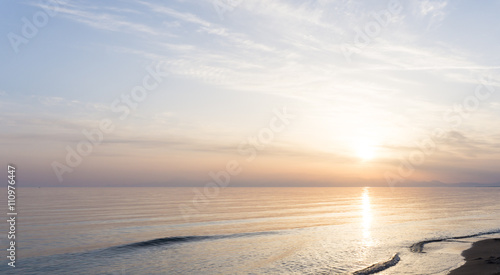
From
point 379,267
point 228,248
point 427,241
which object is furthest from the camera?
point 427,241

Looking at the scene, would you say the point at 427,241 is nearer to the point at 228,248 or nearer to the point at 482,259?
the point at 482,259

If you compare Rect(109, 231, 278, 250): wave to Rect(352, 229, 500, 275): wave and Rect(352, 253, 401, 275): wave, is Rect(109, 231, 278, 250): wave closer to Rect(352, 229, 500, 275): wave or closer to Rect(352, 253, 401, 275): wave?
Rect(352, 229, 500, 275): wave

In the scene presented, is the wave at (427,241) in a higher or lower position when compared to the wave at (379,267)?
lower

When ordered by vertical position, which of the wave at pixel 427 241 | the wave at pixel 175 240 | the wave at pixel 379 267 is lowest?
the wave at pixel 427 241

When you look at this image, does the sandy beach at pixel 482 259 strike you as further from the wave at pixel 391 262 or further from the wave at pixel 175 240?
the wave at pixel 175 240

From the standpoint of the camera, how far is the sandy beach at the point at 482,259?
27.0 meters

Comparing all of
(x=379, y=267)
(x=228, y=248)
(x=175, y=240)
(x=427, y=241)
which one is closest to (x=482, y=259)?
(x=379, y=267)

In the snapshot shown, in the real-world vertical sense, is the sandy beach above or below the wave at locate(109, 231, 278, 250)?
below

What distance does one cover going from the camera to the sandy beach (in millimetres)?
27028

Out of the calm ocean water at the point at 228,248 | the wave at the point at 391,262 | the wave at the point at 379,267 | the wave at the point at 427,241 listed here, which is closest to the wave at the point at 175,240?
the calm ocean water at the point at 228,248

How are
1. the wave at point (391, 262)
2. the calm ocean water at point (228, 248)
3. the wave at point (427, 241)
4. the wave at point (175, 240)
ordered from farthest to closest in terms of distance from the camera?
the wave at point (175, 240)
the wave at point (427, 241)
the calm ocean water at point (228, 248)
the wave at point (391, 262)

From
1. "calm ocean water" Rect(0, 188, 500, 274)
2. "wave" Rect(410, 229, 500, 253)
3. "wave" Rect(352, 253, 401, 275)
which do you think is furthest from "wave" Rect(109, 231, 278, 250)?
"wave" Rect(352, 253, 401, 275)

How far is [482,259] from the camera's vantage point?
3123 cm

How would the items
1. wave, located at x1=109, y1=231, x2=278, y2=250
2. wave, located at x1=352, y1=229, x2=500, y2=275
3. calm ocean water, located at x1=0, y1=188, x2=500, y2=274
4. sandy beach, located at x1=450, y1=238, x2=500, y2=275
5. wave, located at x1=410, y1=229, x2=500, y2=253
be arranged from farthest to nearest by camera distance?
wave, located at x1=109, y1=231, x2=278, y2=250 < wave, located at x1=410, y1=229, x2=500, y2=253 < calm ocean water, located at x1=0, y1=188, x2=500, y2=274 < wave, located at x1=352, y1=229, x2=500, y2=275 < sandy beach, located at x1=450, y1=238, x2=500, y2=275
